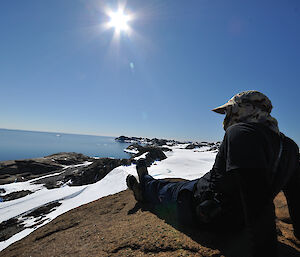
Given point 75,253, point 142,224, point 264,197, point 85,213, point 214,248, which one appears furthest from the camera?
point 85,213

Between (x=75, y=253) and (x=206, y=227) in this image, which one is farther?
(x=75, y=253)

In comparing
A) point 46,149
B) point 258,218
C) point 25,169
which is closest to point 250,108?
point 258,218

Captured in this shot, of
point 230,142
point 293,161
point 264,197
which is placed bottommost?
point 264,197

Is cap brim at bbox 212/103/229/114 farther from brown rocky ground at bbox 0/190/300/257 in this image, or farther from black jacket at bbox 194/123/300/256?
brown rocky ground at bbox 0/190/300/257

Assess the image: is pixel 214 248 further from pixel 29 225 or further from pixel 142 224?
pixel 29 225

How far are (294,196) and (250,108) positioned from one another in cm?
118

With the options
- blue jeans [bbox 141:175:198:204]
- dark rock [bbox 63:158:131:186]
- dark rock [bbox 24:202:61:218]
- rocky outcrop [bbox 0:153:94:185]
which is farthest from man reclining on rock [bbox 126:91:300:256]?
rocky outcrop [bbox 0:153:94:185]

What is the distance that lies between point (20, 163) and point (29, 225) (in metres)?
18.5

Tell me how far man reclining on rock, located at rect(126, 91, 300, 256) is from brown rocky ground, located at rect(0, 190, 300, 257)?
182 millimetres

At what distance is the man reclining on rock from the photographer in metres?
1.12

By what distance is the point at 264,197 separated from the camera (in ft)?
3.68

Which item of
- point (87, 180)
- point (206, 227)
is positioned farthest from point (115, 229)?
point (87, 180)

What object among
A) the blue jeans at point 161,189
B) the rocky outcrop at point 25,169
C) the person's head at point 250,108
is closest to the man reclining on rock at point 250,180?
the person's head at point 250,108

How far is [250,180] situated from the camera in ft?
3.63
